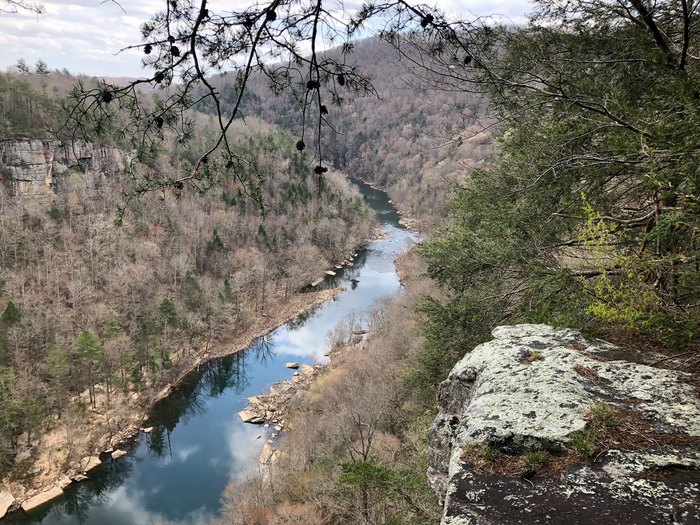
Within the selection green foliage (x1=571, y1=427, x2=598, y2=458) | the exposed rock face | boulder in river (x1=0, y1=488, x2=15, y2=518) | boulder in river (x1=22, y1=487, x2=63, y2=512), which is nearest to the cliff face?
boulder in river (x1=0, y1=488, x2=15, y2=518)

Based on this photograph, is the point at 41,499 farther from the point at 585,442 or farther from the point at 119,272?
the point at 585,442

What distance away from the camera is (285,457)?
1925 cm

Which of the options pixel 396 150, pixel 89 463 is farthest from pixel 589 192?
pixel 396 150

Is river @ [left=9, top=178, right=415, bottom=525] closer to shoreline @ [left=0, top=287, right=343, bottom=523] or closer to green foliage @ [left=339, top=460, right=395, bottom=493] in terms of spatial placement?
shoreline @ [left=0, top=287, right=343, bottom=523]

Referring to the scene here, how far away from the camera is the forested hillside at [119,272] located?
26.8m

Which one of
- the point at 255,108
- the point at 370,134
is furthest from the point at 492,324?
the point at 255,108

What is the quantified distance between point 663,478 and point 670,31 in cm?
425

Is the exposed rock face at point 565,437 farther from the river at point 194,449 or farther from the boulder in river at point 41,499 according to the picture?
the boulder in river at point 41,499

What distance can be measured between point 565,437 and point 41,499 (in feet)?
83.5

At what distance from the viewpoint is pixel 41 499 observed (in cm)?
2038

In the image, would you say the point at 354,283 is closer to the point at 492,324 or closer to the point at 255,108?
the point at 492,324

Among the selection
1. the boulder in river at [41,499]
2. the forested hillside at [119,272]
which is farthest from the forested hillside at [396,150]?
the boulder in river at [41,499]

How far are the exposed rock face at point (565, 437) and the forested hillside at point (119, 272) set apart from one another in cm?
1712

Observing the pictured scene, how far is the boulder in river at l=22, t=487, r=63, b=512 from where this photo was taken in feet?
65.8
